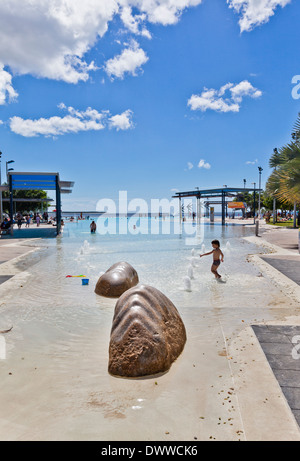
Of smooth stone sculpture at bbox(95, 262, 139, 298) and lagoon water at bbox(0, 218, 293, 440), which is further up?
smooth stone sculpture at bbox(95, 262, 139, 298)

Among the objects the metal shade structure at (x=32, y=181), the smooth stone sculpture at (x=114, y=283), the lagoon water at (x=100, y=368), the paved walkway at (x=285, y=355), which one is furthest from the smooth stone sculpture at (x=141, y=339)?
the metal shade structure at (x=32, y=181)

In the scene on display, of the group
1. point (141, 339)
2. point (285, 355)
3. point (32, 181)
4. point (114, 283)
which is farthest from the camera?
point (32, 181)

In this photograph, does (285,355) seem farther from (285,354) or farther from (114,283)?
(114,283)

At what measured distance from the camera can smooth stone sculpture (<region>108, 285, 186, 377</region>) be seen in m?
4.39

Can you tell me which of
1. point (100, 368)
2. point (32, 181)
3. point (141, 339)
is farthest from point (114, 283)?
point (32, 181)

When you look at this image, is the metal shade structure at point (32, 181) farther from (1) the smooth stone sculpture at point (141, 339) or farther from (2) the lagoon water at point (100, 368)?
(1) the smooth stone sculpture at point (141, 339)

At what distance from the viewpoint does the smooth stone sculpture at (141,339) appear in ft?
14.4

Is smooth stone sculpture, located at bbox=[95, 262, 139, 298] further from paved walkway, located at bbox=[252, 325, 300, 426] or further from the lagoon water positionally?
paved walkway, located at bbox=[252, 325, 300, 426]

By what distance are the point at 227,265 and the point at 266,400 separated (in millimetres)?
10068

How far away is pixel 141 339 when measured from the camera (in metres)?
4.44

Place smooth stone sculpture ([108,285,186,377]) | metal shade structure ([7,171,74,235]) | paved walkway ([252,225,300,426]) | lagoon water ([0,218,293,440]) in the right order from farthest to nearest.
A: metal shade structure ([7,171,74,235]) < smooth stone sculpture ([108,285,186,377]) < paved walkway ([252,225,300,426]) < lagoon water ([0,218,293,440])

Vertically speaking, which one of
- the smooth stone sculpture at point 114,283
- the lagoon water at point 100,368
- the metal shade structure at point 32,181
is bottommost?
the lagoon water at point 100,368

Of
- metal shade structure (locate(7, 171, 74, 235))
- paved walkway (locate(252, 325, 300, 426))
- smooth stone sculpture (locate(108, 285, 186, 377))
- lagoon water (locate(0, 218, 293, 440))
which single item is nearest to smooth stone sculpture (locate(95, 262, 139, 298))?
lagoon water (locate(0, 218, 293, 440))
